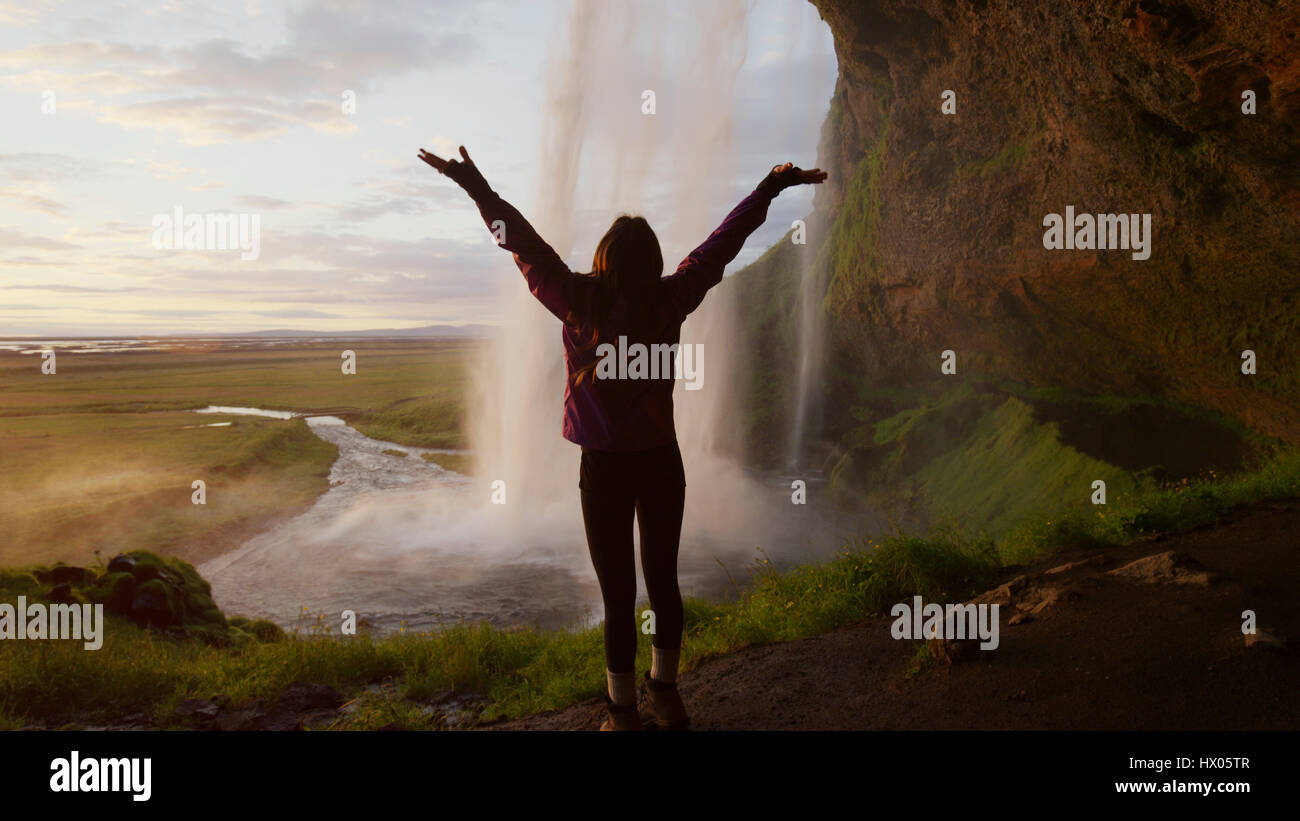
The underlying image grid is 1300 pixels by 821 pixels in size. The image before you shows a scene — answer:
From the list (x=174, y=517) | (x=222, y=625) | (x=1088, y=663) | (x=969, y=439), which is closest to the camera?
(x=1088, y=663)

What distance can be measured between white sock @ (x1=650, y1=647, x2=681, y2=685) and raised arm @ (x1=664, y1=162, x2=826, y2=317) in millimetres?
1900

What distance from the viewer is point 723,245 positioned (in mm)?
4117

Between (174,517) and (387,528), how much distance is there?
7147 mm

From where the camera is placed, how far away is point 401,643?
8.14 meters

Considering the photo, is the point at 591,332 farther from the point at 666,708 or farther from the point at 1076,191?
the point at 1076,191

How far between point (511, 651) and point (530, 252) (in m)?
5.21

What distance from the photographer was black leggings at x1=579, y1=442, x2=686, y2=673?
3760 mm

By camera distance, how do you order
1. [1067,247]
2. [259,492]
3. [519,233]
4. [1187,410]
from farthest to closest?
[259,492]
[1187,410]
[1067,247]
[519,233]

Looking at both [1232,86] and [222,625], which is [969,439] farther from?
[222,625]

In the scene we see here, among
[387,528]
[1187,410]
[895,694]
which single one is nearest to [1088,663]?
[895,694]

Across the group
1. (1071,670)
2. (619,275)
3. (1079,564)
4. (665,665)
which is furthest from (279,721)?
(1079,564)

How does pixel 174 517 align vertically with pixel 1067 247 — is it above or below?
below

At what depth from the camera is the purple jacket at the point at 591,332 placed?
3748 mm

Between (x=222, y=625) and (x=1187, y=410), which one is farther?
(x=1187, y=410)
